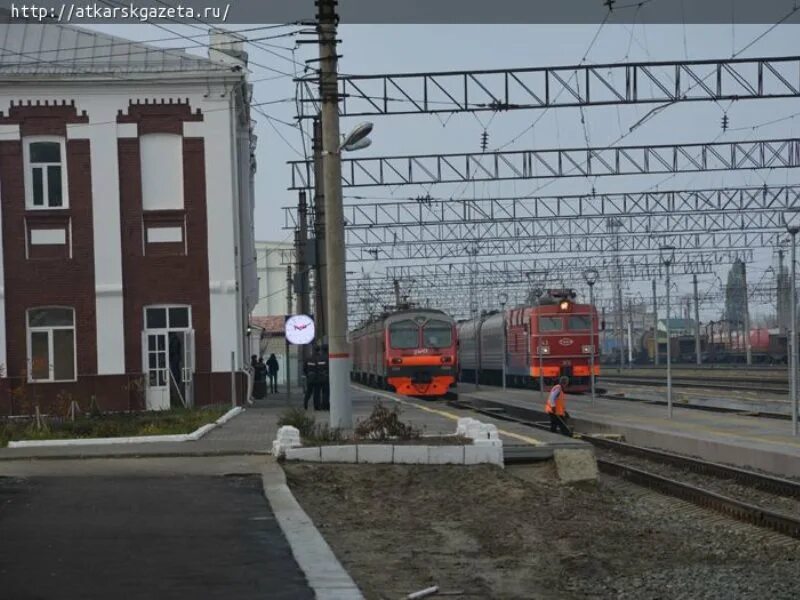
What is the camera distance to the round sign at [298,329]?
30844mm

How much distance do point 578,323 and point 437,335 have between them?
16.9 ft

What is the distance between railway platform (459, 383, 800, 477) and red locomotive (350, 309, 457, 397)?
11.5 ft

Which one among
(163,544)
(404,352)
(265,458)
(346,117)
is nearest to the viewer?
(163,544)

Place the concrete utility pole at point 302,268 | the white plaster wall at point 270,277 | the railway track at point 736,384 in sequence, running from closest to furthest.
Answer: the concrete utility pole at point 302,268 < the railway track at point 736,384 < the white plaster wall at point 270,277

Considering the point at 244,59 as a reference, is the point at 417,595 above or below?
below

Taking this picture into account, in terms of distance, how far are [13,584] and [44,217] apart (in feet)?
90.7

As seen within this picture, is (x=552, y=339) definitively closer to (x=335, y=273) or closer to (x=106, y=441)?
Answer: (x=335, y=273)

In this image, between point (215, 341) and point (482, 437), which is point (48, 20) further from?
point (482, 437)

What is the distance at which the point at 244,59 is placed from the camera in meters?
41.1

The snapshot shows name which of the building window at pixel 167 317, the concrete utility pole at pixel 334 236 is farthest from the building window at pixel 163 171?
Answer: the concrete utility pole at pixel 334 236

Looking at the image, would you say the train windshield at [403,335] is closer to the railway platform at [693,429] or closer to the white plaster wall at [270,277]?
the railway platform at [693,429]

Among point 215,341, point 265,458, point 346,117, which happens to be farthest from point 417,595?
point 215,341

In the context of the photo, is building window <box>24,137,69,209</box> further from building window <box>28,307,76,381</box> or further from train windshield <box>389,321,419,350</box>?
train windshield <box>389,321,419,350</box>

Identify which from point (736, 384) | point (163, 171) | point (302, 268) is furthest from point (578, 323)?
point (163, 171)
